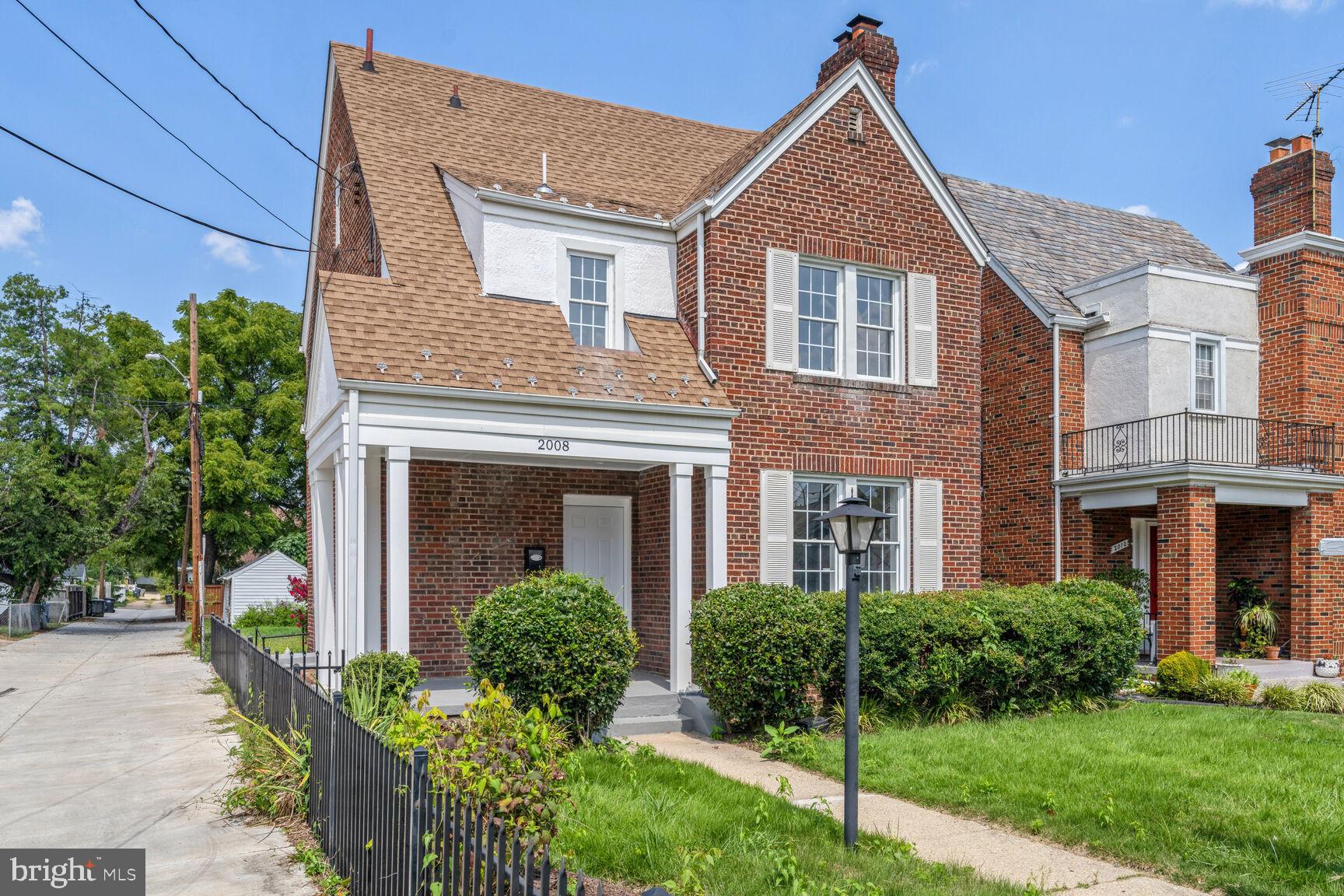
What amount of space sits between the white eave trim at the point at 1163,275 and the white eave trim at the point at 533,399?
31.2ft

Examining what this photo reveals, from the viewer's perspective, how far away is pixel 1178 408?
60.2 ft

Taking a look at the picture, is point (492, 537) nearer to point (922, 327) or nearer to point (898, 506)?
point (898, 506)

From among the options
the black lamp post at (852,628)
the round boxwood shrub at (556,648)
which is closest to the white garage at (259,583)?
the round boxwood shrub at (556,648)

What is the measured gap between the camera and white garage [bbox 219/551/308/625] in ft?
121

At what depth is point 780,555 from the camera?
44.0 feet

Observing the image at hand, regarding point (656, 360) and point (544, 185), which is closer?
point (656, 360)

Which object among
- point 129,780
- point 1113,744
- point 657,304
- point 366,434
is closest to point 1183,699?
point 1113,744

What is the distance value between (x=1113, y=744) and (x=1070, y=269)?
13.2 m

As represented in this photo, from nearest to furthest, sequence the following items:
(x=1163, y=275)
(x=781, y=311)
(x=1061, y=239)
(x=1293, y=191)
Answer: (x=781, y=311)
(x=1163, y=275)
(x=1293, y=191)
(x=1061, y=239)

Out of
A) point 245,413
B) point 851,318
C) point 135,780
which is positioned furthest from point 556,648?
point 245,413

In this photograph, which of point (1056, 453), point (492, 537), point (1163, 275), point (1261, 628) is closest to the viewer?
point (492, 537)

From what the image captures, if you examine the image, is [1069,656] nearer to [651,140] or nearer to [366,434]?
[366,434]

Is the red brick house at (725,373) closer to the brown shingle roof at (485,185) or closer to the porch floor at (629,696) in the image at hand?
the brown shingle roof at (485,185)

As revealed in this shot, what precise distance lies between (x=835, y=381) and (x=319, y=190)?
1066 cm
